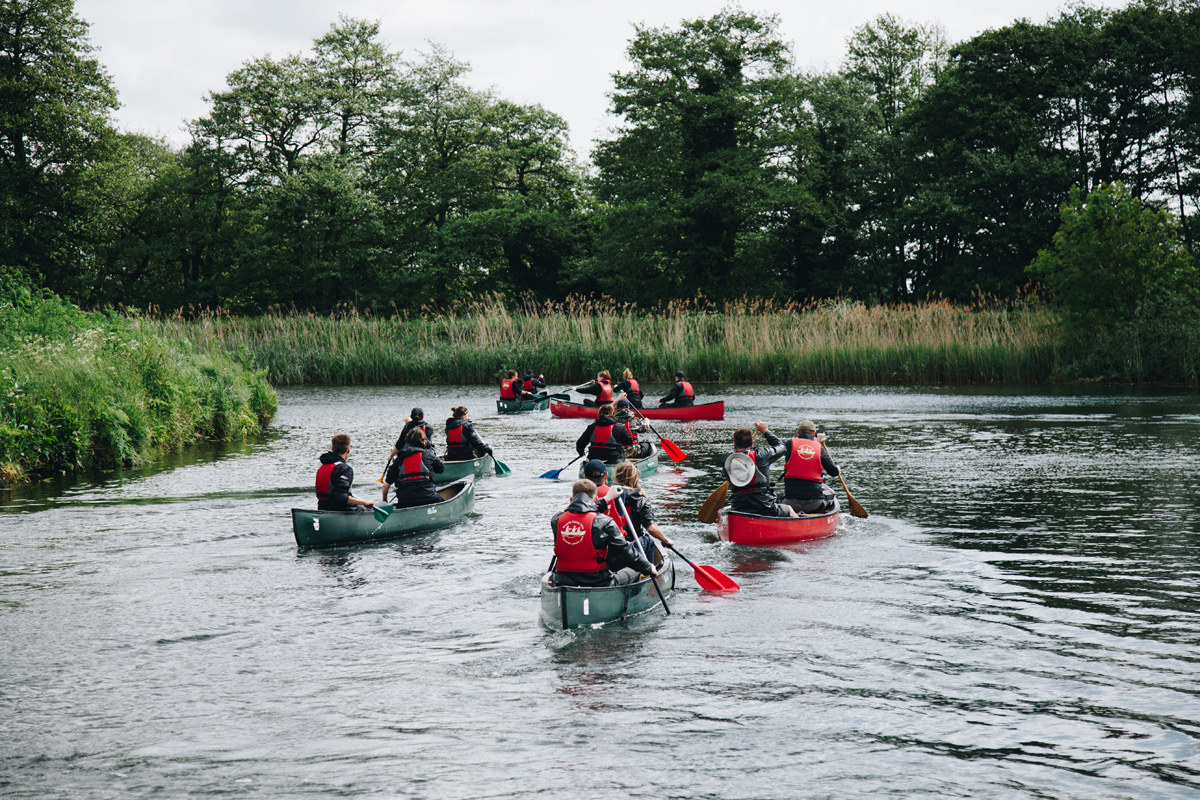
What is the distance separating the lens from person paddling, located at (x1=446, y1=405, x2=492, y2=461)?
16.5 metres

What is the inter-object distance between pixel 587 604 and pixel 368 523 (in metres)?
4.66

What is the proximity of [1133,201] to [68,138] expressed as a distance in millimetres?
46911

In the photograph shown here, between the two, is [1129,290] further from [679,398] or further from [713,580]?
[713,580]

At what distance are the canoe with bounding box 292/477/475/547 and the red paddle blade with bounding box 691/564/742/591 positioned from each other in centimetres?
434

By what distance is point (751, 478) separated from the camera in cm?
1195

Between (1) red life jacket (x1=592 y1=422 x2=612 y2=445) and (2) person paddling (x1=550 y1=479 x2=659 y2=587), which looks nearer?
(2) person paddling (x1=550 y1=479 x2=659 y2=587)

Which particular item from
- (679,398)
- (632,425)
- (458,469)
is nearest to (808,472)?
(458,469)

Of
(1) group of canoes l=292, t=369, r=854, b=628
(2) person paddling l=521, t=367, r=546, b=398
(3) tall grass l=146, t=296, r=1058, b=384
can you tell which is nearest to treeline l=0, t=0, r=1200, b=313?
(3) tall grass l=146, t=296, r=1058, b=384

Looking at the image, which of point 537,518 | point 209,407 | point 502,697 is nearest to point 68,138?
point 209,407

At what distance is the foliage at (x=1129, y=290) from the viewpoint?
32.8 m

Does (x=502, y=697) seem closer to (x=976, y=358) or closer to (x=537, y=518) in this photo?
(x=537, y=518)

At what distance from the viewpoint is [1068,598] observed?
9.56 meters

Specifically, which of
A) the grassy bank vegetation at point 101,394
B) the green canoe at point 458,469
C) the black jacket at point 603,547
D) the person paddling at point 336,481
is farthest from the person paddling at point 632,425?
the grassy bank vegetation at point 101,394

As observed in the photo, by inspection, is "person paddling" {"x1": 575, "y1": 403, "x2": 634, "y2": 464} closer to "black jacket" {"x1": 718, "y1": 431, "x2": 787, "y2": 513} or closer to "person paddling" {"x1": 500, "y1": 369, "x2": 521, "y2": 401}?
"black jacket" {"x1": 718, "y1": 431, "x2": 787, "y2": 513}
